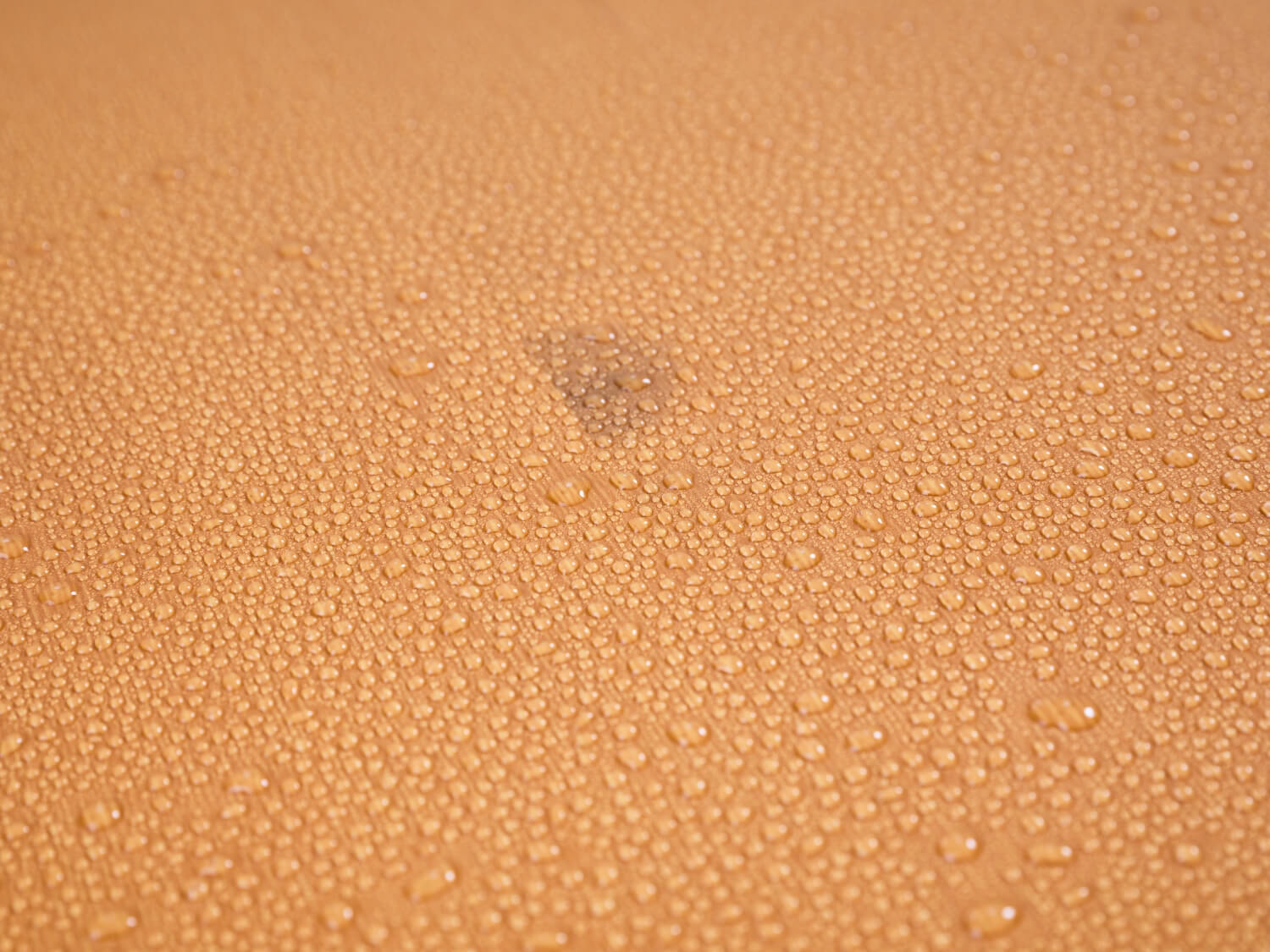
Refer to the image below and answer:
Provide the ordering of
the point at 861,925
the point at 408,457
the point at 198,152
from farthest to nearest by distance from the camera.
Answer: the point at 198,152, the point at 408,457, the point at 861,925

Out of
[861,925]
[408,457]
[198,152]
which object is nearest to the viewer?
[861,925]

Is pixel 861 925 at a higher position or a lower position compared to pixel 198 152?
lower

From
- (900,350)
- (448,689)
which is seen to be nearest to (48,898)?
(448,689)

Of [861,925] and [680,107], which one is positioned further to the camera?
[680,107]

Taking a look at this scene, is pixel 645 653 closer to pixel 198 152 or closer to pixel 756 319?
pixel 756 319

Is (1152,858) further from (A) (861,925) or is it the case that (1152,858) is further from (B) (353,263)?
(B) (353,263)

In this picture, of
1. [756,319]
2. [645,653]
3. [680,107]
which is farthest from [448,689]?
[680,107]
